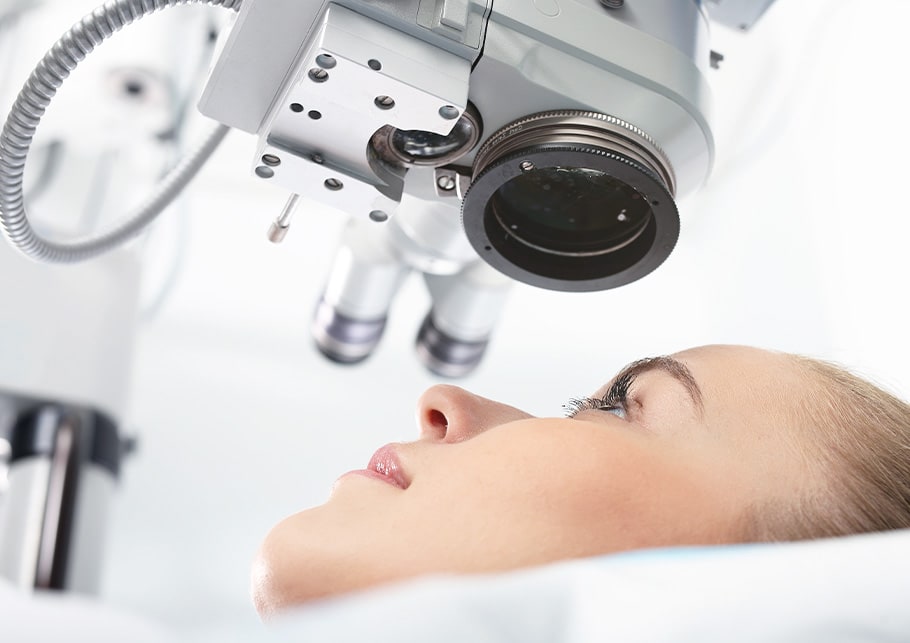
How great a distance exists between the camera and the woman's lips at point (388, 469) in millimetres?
828

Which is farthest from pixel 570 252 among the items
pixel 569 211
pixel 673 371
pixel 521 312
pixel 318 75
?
pixel 521 312

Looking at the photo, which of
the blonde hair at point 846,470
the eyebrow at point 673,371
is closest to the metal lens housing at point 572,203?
the eyebrow at point 673,371

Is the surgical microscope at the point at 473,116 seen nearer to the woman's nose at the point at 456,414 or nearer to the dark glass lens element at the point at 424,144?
the dark glass lens element at the point at 424,144

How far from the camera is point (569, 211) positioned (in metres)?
0.85

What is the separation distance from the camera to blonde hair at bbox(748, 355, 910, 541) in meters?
0.80

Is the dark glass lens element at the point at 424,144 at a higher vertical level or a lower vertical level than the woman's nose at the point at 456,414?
higher

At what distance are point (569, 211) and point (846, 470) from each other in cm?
32

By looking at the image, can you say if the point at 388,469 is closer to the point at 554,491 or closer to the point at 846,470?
the point at 554,491

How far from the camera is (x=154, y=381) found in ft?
5.78

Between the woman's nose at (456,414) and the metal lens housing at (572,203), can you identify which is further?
the woman's nose at (456,414)

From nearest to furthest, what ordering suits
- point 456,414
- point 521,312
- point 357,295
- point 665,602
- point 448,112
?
point 665,602 → point 448,112 → point 456,414 → point 357,295 → point 521,312

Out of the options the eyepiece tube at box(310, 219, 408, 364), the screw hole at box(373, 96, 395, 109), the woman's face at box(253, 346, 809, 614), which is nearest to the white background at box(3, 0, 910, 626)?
the eyepiece tube at box(310, 219, 408, 364)

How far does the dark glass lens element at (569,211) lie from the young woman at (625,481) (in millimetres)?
141

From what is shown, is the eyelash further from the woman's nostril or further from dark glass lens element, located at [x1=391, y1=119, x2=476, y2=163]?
dark glass lens element, located at [x1=391, y1=119, x2=476, y2=163]
